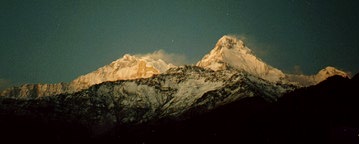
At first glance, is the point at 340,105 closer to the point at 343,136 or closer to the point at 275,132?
the point at 275,132

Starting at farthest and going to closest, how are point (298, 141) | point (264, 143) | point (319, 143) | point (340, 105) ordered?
point (340, 105) → point (264, 143) → point (298, 141) → point (319, 143)

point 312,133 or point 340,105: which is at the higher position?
point 340,105

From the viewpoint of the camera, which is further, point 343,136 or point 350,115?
point 350,115

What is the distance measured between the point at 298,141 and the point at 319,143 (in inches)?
688

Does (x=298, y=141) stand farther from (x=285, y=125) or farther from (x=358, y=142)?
(x=358, y=142)

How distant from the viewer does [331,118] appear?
7352 inches

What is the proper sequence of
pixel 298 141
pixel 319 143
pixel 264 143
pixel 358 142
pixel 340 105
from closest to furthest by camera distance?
pixel 358 142, pixel 319 143, pixel 298 141, pixel 264 143, pixel 340 105

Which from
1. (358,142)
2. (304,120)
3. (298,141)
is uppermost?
(304,120)

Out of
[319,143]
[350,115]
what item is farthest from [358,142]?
[350,115]

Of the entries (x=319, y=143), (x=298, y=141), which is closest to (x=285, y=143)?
(x=298, y=141)

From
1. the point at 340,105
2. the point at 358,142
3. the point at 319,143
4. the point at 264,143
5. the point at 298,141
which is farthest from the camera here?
the point at 340,105

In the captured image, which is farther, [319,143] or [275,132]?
[275,132]

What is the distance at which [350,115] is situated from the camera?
180 meters

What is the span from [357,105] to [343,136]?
101600 millimetres
